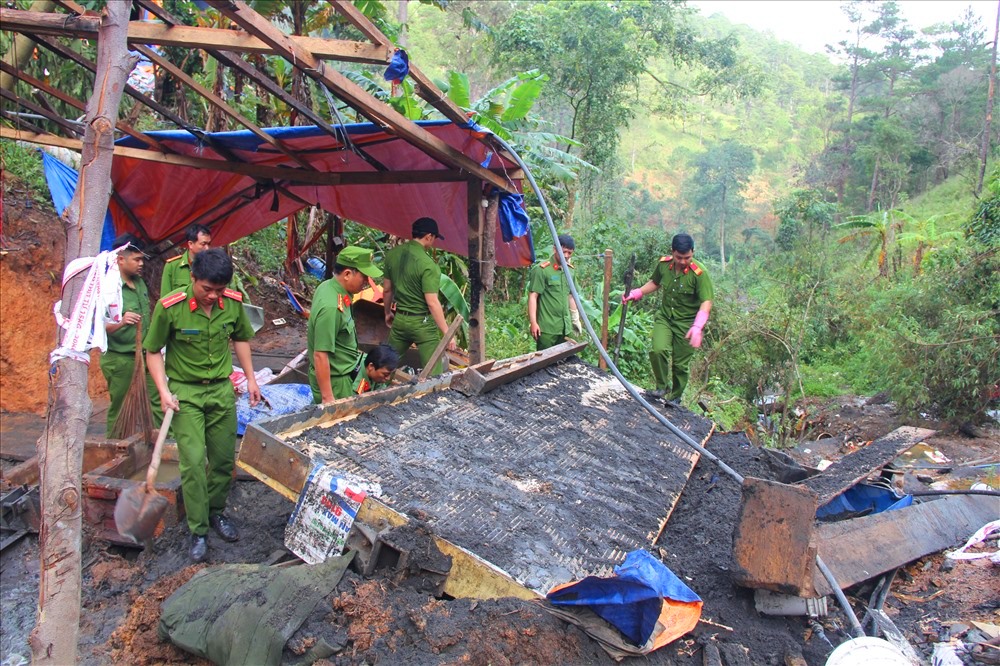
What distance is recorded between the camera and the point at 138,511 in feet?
9.61

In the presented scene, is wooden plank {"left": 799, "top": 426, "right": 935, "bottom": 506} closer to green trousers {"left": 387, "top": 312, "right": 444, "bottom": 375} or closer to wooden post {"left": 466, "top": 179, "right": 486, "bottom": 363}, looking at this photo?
wooden post {"left": 466, "top": 179, "right": 486, "bottom": 363}

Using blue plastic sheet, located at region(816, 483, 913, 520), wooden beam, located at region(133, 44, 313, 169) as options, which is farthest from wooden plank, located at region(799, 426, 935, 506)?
wooden beam, located at region(133, 44, 313, 169)

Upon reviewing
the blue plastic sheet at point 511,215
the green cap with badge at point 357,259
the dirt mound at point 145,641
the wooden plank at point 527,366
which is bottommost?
the dirt mound at point 145,641

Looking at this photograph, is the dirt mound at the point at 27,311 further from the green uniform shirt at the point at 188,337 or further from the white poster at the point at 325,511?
the white poster at the point at 325,511

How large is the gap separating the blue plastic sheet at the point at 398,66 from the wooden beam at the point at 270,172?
2032 millimetres

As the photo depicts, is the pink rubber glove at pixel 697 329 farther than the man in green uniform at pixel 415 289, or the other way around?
the pink rubber glove at pixel 697 329

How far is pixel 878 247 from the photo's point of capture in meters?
21.0

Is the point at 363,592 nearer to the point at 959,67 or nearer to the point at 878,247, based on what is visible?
the point at 878,247

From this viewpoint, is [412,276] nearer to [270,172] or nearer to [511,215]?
[511,215]

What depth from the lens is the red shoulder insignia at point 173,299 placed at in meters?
3.77

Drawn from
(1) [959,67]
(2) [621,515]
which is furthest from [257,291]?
(1) [959,67]

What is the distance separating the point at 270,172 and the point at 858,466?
218 inches

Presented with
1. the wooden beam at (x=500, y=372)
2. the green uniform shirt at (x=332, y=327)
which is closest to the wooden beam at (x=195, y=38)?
the green uniform shirt at (x=332, y=327)

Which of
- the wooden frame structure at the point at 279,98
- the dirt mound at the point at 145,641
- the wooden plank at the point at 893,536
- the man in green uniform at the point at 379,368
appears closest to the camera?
the dirt mound at the point at 145,641
